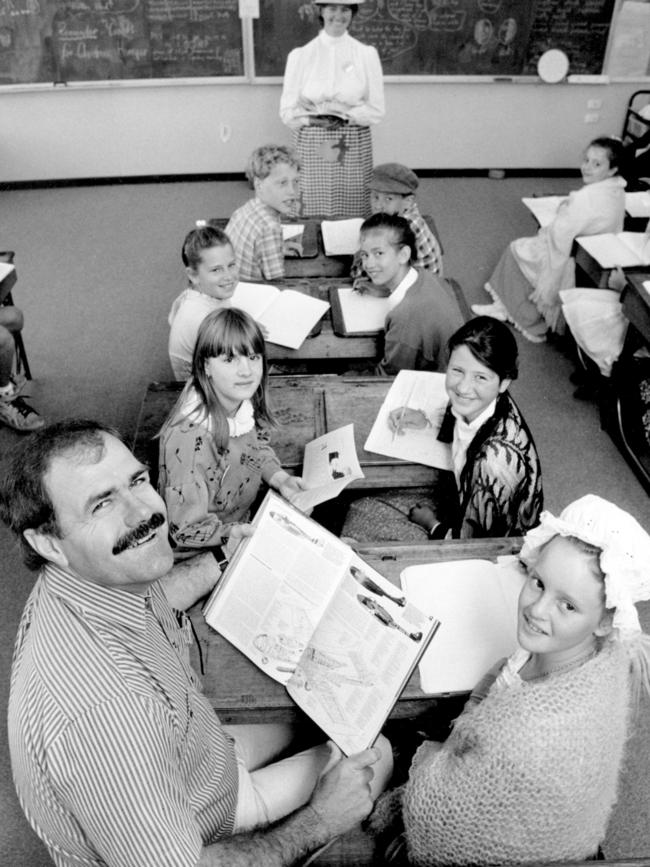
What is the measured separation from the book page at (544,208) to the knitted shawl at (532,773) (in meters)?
3.43

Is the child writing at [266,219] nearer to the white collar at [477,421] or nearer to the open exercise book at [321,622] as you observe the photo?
the white collar at [477,421]

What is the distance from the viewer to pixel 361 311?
111 inches

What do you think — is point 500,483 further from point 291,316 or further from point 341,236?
point 341,236

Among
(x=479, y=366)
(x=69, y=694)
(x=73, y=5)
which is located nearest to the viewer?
(x=69, y=694)

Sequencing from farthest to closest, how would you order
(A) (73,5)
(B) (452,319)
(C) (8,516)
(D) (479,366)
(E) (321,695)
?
(A) (73,5), (B) (452,319), (D) (479,366), (E) (321,695), (C) (8,516)

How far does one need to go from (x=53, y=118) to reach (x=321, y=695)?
18.5ft

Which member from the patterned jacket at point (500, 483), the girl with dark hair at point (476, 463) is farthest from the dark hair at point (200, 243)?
the patterned jacket at point (500, 483)

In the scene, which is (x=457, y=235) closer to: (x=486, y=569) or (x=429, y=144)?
(x=429, y=144)

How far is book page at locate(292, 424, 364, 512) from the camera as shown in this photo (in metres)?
2.00

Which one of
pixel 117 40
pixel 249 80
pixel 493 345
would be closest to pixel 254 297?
pixel 493 345

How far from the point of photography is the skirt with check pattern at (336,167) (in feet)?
14.5

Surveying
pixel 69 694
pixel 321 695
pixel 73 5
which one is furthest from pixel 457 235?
pixel 69 694

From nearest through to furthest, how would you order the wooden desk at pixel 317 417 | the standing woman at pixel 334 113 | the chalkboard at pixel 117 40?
1. the wooden desk at pixel 317 417
2. the standing woman at pixel 334 113
3. the chalkboard at pixel 117 40

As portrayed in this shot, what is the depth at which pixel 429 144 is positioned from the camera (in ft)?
19.9
